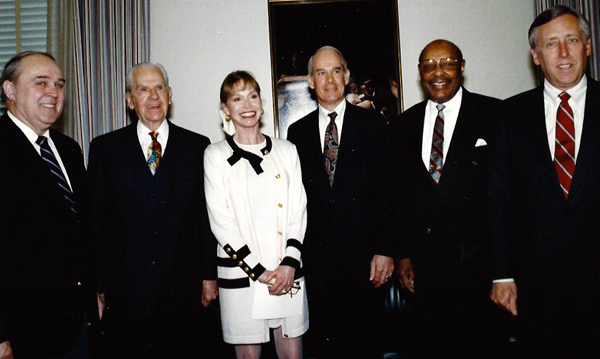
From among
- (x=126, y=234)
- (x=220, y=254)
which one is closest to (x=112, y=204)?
(x=126, y=234)

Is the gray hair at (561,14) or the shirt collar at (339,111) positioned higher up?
the gray hair at (561,14)

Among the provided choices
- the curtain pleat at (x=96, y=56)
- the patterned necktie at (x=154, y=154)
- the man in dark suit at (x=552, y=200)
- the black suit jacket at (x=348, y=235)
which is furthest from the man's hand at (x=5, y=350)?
the man in dark suit at (x=552, y=200)

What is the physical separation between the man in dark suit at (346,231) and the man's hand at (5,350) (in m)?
1.50

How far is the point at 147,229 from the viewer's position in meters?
2.46

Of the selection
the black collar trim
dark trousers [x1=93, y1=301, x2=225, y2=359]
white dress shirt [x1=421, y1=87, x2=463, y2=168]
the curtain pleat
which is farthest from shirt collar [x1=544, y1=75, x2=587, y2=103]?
the curtain pleat

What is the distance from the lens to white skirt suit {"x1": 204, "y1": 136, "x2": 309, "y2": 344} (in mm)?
2312

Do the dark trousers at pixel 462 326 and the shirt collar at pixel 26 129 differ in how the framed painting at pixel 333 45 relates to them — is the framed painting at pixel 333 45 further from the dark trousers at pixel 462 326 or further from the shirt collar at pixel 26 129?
the shirt collar at pixel 26 129

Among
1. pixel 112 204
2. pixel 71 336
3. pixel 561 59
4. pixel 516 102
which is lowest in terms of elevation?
pixel 71 336

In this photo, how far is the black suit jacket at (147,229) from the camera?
8.05 feet

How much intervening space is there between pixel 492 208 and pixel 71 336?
2188 millimetres

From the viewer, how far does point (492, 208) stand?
2.26 m

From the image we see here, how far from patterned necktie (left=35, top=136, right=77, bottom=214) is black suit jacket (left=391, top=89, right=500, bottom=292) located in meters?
1.82

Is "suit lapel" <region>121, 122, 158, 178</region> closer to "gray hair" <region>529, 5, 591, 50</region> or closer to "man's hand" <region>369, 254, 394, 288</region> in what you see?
"man's hand" <region>369, 254, 394, 288</region>

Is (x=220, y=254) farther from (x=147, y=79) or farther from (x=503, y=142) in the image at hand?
(x=503, y=142)
